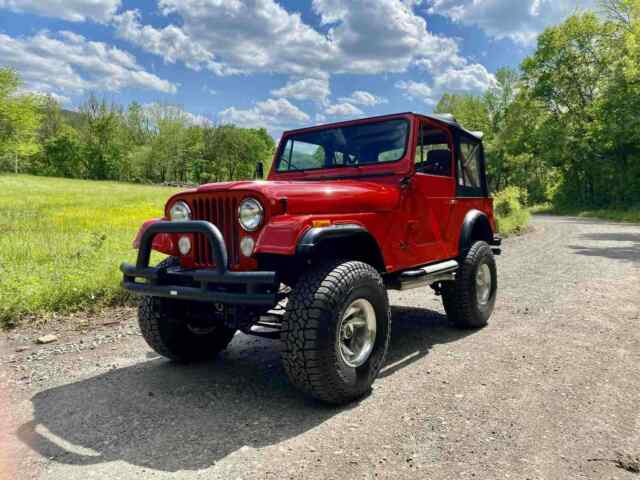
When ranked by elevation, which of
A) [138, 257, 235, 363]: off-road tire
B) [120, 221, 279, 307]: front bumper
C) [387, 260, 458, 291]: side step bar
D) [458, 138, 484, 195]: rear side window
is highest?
[458, 138, 484, 195]: rear side window

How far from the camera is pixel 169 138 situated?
203 feet

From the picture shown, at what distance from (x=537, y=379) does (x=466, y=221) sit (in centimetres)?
198

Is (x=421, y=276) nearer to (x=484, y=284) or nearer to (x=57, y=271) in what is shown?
(x=484, y=284)

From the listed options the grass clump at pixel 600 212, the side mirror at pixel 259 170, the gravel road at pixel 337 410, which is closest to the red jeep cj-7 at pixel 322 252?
the side mirror at pixel 259 170

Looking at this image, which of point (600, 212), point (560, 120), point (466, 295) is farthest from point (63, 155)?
point (466, 295)

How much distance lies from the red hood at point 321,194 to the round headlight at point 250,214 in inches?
3.1

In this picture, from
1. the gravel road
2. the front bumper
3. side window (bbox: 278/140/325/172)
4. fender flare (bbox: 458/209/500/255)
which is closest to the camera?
the gravel road

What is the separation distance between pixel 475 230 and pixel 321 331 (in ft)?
10.8

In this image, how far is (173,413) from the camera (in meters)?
3.21

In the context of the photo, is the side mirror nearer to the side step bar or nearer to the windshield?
the windshield

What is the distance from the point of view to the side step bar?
13.4ft

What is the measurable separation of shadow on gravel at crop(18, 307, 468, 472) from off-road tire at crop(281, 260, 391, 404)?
238 millimetres

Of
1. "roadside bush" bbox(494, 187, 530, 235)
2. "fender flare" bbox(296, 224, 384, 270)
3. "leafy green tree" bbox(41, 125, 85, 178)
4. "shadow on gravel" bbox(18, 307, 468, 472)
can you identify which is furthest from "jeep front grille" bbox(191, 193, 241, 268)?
"leafy green tree" bbox(41, 125, 85, 178)

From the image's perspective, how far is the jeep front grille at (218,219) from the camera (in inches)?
129
